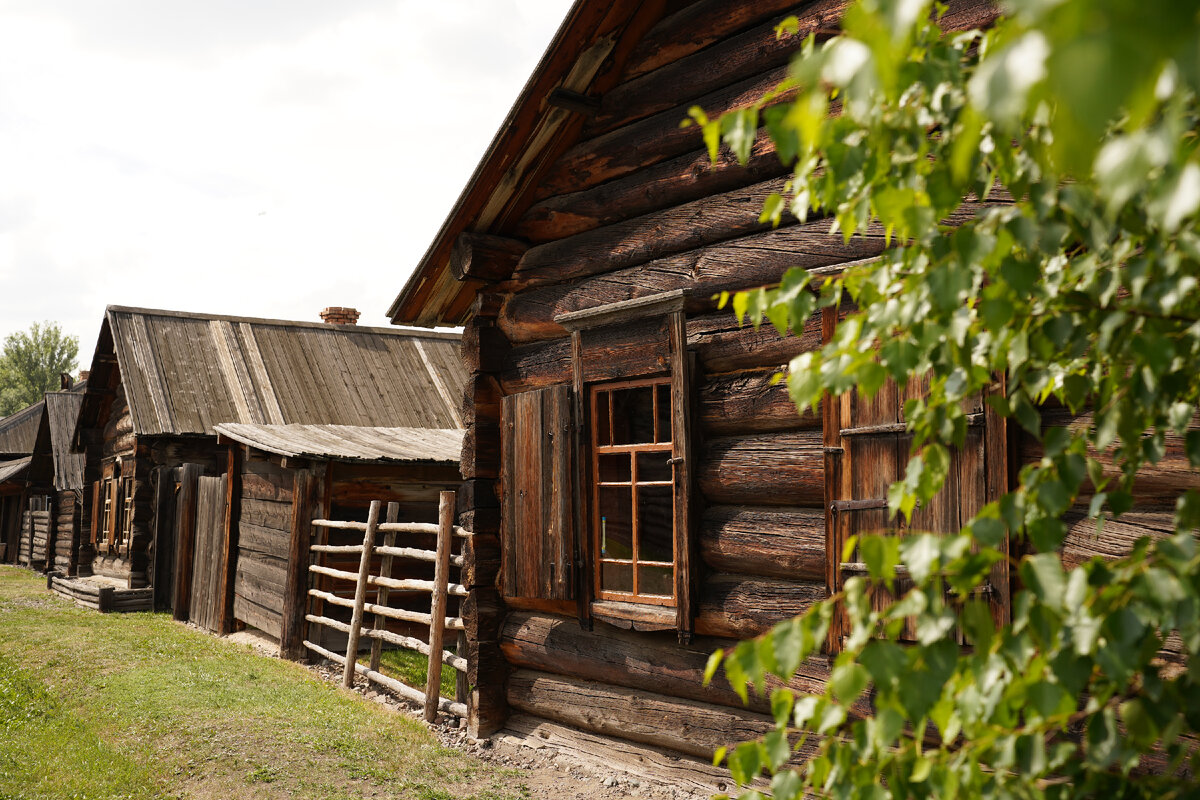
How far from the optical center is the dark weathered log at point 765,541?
5262 millimetres

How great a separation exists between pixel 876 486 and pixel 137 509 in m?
16.0

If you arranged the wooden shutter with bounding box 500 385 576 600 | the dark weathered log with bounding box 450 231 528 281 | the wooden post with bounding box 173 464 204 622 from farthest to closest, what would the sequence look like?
the wooden post with bounding box 173 464 204 622 < the dark weathered log with bounding box 450 231 528 281 < the wooden shutter with bounding box 500 385 576 600

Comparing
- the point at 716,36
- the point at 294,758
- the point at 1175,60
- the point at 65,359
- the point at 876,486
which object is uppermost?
the point at 65,359

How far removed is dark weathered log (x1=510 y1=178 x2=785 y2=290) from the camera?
5738mm

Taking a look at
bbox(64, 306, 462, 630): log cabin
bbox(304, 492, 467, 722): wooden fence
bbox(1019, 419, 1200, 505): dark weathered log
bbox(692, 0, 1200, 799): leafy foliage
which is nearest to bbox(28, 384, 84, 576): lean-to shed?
bbox(64, 306, 462, 630): log cabin

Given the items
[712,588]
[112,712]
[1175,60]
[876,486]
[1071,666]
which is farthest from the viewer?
[112,712]

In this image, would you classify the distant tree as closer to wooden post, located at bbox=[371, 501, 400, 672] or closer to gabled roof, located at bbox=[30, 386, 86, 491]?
gabled roof, located at bbox=[30, 386, 86, 491]

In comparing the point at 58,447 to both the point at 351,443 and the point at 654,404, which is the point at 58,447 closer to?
the point at 351,443

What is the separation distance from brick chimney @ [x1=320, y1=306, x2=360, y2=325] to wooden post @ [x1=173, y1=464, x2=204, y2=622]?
24.5ft

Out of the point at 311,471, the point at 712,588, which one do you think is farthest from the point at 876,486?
the point at 311,471

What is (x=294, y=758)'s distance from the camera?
6.63 m

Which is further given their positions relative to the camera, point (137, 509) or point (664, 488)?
point (137, 509)

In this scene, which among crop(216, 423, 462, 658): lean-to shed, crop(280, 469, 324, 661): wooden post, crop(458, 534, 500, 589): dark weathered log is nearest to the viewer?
crop(458, 534, 500, 589): dark weathered log

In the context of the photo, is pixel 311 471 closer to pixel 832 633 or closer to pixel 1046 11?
pixel 832 633
